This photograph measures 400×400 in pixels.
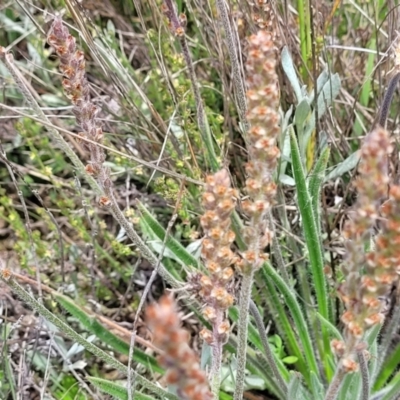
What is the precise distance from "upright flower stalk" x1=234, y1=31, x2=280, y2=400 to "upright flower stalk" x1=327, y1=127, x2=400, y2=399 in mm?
120

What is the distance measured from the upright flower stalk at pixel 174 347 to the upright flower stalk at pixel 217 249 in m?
0.24

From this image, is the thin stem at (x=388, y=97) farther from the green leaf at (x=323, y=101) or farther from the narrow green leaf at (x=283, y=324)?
the narrow green leaf at (x=283, y=324)

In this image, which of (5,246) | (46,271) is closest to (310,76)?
(46,271)

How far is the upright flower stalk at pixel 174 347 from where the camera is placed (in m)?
0.48

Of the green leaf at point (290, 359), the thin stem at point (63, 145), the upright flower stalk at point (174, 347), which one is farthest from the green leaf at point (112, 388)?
the upright flower stalk at point (174, 347)

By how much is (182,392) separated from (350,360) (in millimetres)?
294

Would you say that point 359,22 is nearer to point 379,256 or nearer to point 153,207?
point 153,207

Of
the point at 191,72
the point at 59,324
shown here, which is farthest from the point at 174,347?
the point at 191,72

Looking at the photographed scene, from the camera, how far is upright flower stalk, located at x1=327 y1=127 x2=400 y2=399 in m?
0.63

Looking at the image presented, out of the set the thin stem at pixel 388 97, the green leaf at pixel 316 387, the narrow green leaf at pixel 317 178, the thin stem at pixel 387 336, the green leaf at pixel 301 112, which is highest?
the thin stem at pixel 388 97

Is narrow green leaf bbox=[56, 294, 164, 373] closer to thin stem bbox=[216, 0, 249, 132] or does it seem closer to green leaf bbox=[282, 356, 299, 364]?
green leaf bbox=[282, 356, 299, 364]

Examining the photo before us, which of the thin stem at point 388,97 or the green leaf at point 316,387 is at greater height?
the thin stem at point 388,97

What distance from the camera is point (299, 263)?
1.73 m

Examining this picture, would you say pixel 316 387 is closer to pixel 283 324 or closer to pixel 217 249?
pixel 283 324
